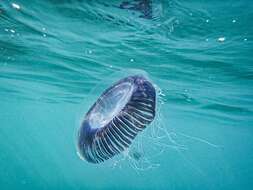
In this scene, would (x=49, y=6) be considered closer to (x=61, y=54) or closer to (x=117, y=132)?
(x=61, y=54)

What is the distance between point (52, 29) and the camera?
12.6m

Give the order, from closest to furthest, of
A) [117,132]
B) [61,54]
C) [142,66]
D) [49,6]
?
[117,132]
[49,6]
[61,54]
[142,66]

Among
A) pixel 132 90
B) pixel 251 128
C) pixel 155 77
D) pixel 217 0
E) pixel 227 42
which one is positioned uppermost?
pixel 217 0

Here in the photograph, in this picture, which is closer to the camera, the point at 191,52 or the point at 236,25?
the point at 236,25

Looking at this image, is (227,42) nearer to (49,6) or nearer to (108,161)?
(49,6)

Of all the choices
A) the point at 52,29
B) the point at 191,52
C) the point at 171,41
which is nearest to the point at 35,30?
the point at 52,29

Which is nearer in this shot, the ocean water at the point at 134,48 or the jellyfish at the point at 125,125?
the jellyfish at the point at 125,125

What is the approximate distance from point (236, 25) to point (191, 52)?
3065 millimetres

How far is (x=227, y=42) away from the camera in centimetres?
1228

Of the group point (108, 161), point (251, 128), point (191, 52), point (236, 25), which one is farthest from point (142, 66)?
point (251, 128)

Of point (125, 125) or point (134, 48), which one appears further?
point (134, 48)

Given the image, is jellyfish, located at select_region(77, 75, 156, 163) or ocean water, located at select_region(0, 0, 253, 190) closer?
jellyfish, located at select_region(77, 75, 156, 163)

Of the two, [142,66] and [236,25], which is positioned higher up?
[236,25]

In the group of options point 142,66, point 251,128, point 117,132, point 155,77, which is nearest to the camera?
Result: point 117,132
